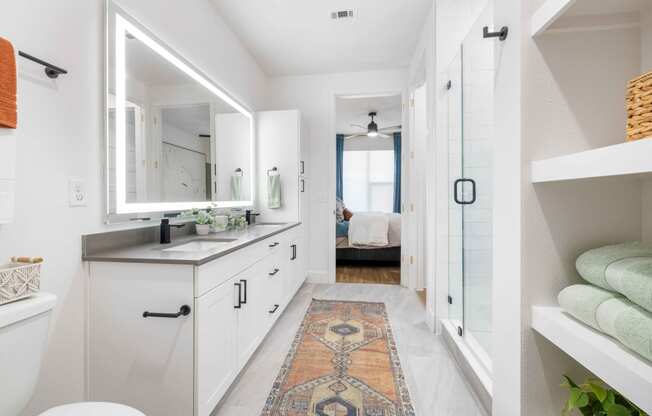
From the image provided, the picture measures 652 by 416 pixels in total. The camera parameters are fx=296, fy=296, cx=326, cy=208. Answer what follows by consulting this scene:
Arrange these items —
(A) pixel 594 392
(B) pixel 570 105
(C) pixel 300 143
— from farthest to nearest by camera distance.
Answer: (C) pixel 300 143 → (B) pixel 570 105 → (A) pixel 594 392

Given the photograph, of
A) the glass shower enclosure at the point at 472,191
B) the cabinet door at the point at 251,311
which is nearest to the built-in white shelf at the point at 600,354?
the glass shower enclosure at the point at 472,191

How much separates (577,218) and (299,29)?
2775 millimetres

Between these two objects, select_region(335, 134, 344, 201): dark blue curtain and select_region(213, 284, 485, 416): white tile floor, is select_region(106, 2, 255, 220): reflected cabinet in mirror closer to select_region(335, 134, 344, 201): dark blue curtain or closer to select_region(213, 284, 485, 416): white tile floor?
select_region(213, 284, 485, 416): white tile floor

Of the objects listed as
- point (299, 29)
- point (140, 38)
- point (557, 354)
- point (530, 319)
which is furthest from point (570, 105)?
point (299, 29)

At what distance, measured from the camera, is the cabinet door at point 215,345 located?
1.24m

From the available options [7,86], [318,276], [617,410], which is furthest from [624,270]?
[318,276]

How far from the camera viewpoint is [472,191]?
2.01 m

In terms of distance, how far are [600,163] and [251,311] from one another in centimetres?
175

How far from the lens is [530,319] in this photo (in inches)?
36.8

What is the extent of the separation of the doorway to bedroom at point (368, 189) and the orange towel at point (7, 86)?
3021 mm

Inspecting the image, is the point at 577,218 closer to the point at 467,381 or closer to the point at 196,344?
the point at 467,381

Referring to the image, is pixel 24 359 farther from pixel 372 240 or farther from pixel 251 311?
pixel 372 240

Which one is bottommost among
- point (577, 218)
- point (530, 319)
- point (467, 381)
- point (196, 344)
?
point (467, 381)

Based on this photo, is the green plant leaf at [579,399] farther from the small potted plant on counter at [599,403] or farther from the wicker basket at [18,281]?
the wicker basket at [18,281]
